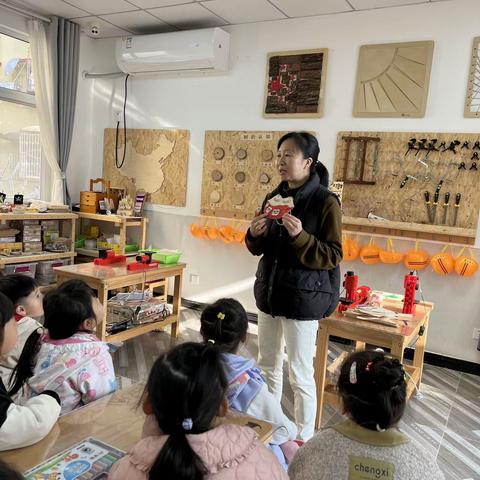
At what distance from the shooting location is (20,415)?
1117mm

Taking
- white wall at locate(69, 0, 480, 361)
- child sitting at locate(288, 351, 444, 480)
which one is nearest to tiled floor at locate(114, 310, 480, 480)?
white wall at locate(69, 0, 480, 361)

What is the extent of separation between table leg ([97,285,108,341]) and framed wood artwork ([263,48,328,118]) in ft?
7.38

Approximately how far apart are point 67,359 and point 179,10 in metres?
3.51

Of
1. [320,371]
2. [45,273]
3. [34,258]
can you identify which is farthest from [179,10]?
[320,371]

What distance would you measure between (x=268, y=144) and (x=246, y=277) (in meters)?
1.28

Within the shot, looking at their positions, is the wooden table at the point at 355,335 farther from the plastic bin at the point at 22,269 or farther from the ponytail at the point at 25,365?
the plastic bin at the point at 22,269

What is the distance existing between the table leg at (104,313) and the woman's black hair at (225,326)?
140 centimetres

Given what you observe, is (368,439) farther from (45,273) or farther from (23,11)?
(23,11)

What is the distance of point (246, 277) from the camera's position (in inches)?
176

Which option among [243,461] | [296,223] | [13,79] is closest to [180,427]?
[243,461]

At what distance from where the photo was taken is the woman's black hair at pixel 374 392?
1.11 meters

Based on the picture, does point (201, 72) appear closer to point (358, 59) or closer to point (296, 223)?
point (358, 59)

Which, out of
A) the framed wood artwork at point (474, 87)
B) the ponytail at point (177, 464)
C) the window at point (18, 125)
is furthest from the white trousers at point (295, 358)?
the window at point (18, 125)

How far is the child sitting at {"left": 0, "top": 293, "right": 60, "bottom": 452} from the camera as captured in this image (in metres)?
1.09
